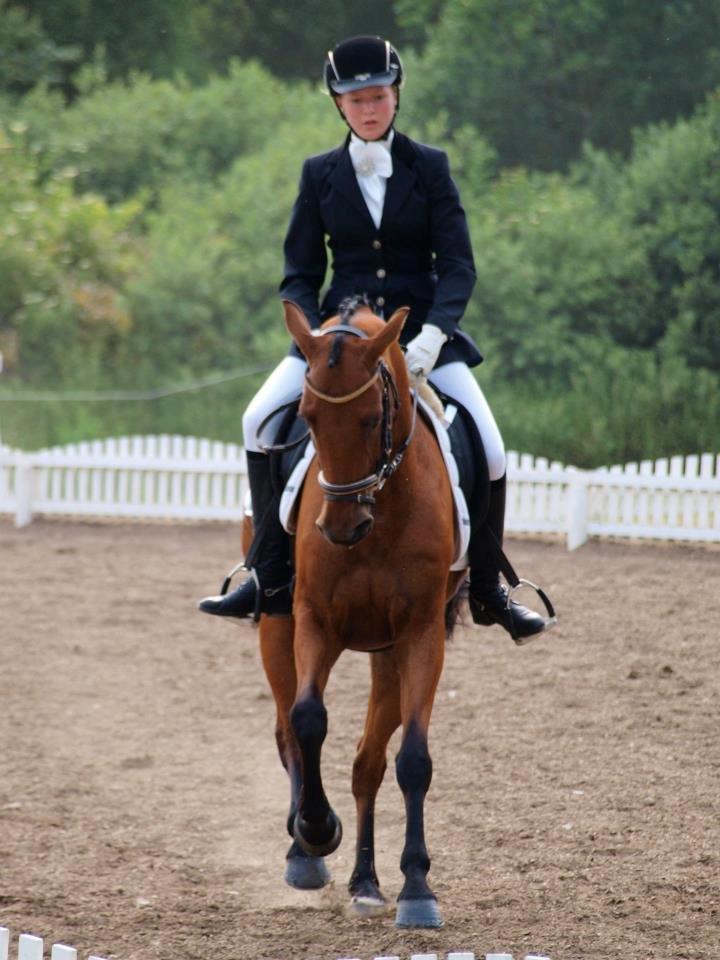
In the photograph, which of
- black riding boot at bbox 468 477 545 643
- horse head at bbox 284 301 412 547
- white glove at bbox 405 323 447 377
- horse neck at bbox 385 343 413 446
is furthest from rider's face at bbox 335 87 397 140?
black riding boot at bbox 468 477 545 643

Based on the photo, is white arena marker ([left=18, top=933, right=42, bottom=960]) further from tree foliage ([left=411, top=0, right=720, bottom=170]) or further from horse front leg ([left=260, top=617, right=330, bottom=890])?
tree foliage ([left=411, top=0, right=720, bottom=170])

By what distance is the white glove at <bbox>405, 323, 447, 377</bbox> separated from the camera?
5.55 meters

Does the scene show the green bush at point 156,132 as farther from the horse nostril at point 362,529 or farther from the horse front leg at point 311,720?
the horse nostril at point 362,529

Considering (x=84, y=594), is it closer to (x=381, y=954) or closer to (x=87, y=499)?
(x=87, y=499)

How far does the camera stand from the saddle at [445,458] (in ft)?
18.5

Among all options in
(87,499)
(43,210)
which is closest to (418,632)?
(87,499)

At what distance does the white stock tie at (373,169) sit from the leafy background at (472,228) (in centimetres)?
1102

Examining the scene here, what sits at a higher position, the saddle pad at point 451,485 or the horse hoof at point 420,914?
the saddle pad at point 451,485

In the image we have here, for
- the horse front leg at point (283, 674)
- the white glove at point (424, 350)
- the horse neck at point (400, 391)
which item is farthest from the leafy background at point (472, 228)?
the horse neck at point (400, 391)

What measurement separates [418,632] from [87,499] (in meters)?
10.9

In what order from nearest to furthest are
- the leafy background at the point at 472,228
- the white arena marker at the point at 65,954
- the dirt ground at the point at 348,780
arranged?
the white arena marker at the point at 65,954 < the dirt ground at the point at 348,780 < the leafy background at the point at 472,228

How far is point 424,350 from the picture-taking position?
5574 mm

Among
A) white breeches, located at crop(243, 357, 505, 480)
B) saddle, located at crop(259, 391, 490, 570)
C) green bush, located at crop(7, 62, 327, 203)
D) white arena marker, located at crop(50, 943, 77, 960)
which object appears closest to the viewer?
white arena marker, located at crop(50, 943, 77, 960)

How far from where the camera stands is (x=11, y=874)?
6121 mm
